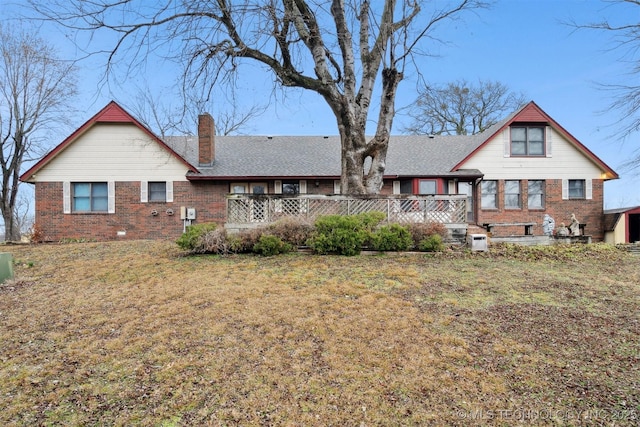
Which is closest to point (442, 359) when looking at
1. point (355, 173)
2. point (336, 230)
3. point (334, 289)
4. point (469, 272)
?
point (334, 289)

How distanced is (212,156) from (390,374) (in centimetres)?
1469

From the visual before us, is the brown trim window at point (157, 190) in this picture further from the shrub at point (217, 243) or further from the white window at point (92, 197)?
the shrub at point (217, 243)

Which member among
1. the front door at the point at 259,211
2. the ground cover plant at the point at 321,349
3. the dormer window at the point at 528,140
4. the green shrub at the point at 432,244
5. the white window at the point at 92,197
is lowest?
the ground cover plant at the point at 321,349

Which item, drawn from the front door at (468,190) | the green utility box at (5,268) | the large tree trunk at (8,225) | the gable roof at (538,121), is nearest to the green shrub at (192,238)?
the green utility box at (5,268)

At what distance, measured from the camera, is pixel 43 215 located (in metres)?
14.6

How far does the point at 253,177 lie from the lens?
15148mm

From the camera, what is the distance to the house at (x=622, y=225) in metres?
15.5

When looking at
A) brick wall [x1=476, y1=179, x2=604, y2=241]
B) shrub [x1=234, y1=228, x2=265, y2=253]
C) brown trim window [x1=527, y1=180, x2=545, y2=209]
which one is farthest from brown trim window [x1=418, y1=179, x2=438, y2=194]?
shrub [x1=234, y1=228, x2=265, y2=253]

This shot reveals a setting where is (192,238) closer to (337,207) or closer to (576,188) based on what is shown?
(337,207)

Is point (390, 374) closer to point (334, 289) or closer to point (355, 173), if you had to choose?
point (334, 289)

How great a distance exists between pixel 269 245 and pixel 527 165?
45.4ft

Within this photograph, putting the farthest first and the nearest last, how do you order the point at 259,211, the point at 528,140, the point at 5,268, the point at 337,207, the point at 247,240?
the point at 528,140 < the point at 337,207 < the point at 259,211 < the point at 247,240 < the point at 5,268

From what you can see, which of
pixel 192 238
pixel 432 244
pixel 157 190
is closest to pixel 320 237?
pixel 432 244

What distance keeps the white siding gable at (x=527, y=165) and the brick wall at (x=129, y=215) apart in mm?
12052
